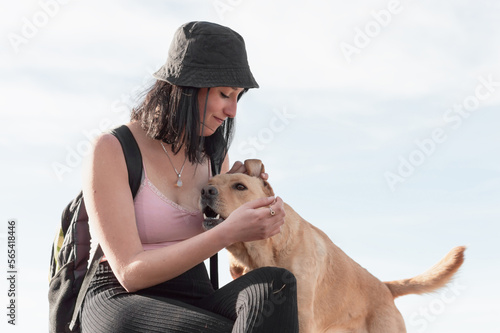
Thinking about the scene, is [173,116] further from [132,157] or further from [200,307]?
[200,307]

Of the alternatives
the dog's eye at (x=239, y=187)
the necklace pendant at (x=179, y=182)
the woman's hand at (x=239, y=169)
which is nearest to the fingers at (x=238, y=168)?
the woman's hand at (x=239, y=169)

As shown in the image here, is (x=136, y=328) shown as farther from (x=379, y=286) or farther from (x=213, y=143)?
(x=379, y=286)

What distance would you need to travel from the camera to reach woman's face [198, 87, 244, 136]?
2.76m

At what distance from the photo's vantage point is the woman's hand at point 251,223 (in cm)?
228

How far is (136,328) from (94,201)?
0.59m

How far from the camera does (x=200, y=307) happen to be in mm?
2518

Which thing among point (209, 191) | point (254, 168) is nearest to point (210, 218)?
point (209, 191)

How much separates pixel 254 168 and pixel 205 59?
900 millimetres

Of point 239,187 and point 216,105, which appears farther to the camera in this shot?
point 239,187

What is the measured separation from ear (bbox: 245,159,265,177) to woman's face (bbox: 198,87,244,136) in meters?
0.52

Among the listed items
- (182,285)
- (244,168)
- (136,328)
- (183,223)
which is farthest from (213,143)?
(136,328)

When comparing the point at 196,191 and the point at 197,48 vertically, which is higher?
the point at 197,48

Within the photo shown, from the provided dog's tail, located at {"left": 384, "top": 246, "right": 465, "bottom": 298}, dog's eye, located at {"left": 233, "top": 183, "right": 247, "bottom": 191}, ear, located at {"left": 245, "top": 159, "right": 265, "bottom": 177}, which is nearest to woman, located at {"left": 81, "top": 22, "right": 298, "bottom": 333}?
dog's eye, located at {"left": 233, "top": 183, "right": 247, "bottom": 191}

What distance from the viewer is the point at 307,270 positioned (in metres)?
3.23
